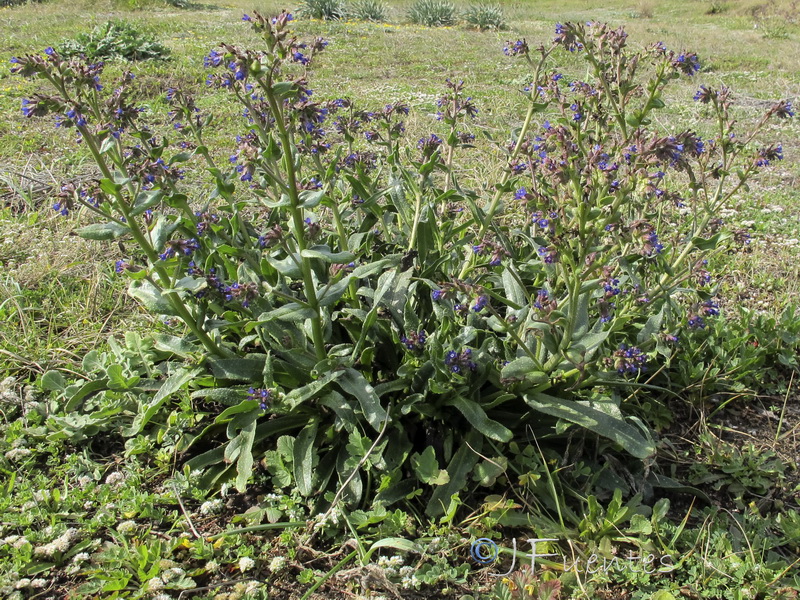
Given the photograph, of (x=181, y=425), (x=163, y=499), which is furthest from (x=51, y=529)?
(x=181, y=425)

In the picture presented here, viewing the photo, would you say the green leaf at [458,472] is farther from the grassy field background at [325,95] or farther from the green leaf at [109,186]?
the grassy field background at [325,95]

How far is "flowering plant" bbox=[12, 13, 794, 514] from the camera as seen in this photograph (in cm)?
256

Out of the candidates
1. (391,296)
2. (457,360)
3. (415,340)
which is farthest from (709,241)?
(391,296)

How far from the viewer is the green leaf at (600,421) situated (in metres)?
2.75

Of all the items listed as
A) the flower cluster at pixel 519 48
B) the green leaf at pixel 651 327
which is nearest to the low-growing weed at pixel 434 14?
the flower cluster at pixel 519 48

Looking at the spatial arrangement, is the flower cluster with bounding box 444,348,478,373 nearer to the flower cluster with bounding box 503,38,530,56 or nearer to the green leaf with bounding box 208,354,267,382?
the green leaf with bounding box 208,354,267,382

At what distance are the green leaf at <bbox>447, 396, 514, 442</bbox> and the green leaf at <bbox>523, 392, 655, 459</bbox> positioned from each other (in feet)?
0.64

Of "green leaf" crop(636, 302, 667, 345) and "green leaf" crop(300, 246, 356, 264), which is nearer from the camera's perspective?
"green leaf" crop(300, 246, 356, 264)

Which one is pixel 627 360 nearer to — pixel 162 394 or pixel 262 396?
pixel 262 396

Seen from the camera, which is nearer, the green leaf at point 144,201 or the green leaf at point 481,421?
the green leaf at point 144,201

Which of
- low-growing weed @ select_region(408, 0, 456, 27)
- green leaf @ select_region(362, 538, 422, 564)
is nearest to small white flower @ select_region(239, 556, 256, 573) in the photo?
green leaf @ select_region(362, 538, 422, 564)

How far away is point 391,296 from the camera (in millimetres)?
3291

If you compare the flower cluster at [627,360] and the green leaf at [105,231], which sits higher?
the green leaf at [105,231]

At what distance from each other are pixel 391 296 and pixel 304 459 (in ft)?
3.16
